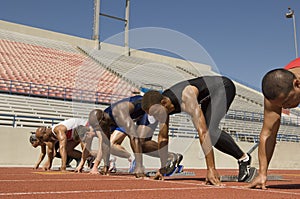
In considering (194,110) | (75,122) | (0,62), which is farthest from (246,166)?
(0,62)

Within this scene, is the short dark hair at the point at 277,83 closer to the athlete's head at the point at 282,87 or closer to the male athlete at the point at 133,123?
the athlete's head at the point at 282,87

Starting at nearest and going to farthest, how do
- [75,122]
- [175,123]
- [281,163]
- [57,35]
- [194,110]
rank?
1. [194,110]
2. [75,122]
3. [281,163]
4. [175,123]
5. [57,35]

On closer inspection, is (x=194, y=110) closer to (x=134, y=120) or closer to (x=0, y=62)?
(x=134, y=120)

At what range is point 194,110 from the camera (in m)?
4.12

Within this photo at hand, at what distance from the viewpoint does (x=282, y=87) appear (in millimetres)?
2867

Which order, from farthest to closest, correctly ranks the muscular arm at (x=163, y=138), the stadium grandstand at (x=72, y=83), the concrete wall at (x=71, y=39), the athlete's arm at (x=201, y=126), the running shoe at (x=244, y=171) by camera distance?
the concrete wall at (x=71, y=39) < the stadium grandstand at (x=72, y=83) < the running shoe at (x=244, y=171) < the muscular arm at (x=163, y=138) < the athlete's arm at (x=201, y=126)

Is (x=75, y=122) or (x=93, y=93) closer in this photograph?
(x=75, y=122)

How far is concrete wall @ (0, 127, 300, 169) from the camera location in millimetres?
10578

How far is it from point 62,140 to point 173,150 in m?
4.12

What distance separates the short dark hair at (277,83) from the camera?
2.87m

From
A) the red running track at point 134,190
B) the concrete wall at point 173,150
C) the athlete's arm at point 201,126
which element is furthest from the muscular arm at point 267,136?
the concrete wall at point 173,150

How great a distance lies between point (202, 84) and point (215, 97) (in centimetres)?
28

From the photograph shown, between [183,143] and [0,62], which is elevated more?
[0,62]

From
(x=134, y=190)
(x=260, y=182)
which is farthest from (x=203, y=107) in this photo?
(x=134, y=190)
